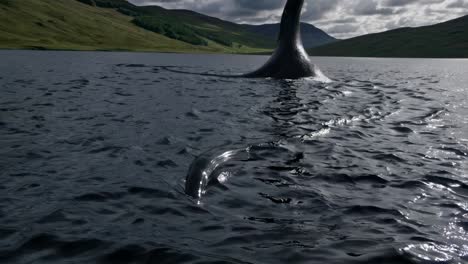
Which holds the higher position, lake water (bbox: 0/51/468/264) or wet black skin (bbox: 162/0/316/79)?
wet black skin (bbox: 162/0/316/79)

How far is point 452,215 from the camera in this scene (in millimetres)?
8883

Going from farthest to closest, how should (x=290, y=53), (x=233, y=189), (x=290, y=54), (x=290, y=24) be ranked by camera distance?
(x=290, y=54)
(x=290, y=53)
(x=290, y=24)
(x=233, y=189)

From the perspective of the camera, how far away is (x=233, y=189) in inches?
402

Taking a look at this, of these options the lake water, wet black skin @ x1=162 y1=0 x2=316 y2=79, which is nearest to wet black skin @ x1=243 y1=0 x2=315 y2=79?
wet black skin @ x1=162 y1=0 x2=316 y2=79

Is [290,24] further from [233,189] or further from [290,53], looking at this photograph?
[233,189]

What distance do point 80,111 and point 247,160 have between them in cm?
1198

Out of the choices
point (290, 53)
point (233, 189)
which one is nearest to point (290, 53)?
point (290, 53)

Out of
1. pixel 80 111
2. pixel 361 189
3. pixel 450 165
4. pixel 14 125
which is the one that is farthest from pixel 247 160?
pixel 80 111

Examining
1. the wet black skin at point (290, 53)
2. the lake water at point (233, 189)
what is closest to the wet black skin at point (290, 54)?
Answer: the wet black skin at point (290, 53)

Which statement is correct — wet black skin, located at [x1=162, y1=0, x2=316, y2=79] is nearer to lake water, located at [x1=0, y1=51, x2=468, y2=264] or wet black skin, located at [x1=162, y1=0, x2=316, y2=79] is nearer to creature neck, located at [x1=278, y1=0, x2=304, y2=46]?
creature neck, located at [x1=278, y1=0, x2=304, y2=46]

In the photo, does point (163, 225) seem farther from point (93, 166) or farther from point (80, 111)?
point (80, 111)

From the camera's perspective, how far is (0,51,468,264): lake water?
7.08 meters

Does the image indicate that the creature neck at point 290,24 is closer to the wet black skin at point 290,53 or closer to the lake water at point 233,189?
the wet black skin at point 290,53

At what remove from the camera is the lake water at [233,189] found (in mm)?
7082
